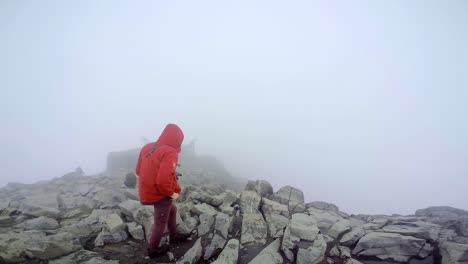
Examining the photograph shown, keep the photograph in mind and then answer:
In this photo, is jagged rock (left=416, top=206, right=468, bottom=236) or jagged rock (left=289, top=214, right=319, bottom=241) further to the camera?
jagged rock (left=416, top=206, right=468, bottom=236)

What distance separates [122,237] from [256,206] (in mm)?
5246

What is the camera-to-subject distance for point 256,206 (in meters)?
11.0

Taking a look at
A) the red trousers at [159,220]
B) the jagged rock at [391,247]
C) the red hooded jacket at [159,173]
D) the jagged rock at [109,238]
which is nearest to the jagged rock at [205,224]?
the red trousers at [159,220]

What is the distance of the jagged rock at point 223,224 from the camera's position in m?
9.03

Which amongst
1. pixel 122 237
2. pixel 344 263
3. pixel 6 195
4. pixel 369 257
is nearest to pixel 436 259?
pixel 369 257

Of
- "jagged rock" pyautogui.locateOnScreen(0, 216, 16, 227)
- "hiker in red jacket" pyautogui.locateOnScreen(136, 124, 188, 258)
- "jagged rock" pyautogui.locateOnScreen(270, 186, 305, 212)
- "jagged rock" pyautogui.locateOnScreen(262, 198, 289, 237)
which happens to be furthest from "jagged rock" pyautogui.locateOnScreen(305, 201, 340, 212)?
"jagged rock" pyautogui.locateOnScreen(0, 216, 16, 227)

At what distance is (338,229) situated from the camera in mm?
9656

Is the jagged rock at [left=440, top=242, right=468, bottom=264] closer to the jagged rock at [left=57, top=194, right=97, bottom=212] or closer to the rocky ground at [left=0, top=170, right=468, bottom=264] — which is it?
the rocky ground at [left=0, top=170, right=468, bottom=264]

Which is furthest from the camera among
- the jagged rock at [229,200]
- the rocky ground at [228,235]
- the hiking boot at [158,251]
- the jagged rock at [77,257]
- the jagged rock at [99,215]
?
the jagged rock at [229,200]

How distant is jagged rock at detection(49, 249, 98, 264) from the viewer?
7.19 meters

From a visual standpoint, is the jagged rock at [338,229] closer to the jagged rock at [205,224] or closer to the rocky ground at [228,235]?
the rocky ground at [228,235]

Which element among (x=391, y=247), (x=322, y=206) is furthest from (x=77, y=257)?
(x=322, y=206)

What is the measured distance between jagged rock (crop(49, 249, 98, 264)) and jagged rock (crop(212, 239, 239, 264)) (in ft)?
12.1

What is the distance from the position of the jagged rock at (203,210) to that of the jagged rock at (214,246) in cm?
155
